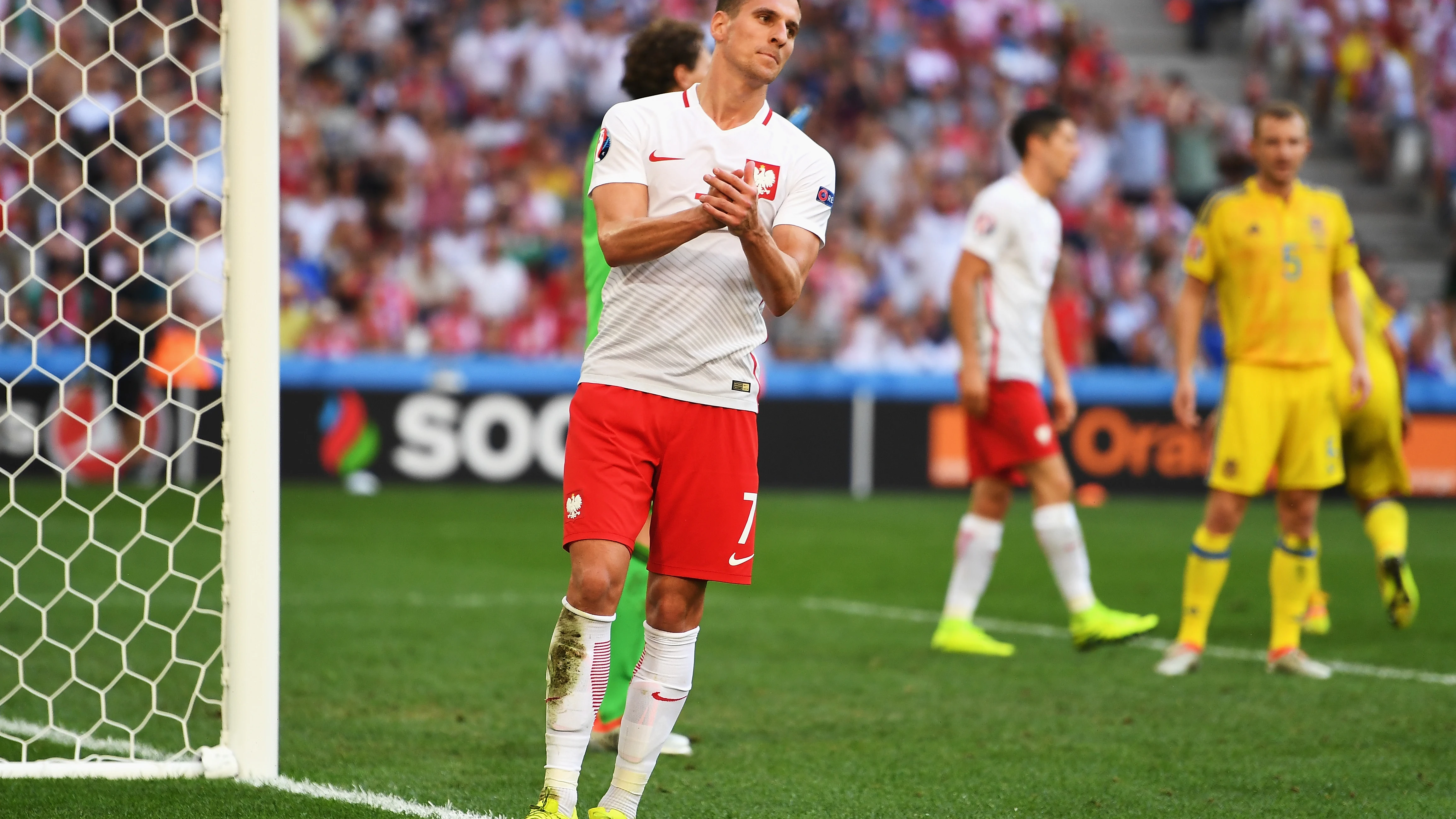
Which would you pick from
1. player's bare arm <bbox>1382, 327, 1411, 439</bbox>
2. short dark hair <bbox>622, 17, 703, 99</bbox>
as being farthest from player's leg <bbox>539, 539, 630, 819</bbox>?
player's bare arm <bbox>1382, 327, 1411, 439</bbox>

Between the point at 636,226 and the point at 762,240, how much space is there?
0.94 ft

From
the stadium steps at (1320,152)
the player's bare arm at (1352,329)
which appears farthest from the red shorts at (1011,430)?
the stadium steps at (1320,152)

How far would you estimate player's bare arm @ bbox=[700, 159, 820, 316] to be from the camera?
134 inches

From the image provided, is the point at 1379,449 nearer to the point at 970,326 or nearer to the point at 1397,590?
the point at 1397,590

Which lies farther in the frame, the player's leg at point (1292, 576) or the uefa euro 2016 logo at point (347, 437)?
the uefa euro 2016 logo at point (347, 437)

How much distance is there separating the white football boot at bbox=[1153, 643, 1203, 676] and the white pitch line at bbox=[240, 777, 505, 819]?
3401mm

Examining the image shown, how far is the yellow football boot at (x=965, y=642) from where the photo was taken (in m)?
7.08

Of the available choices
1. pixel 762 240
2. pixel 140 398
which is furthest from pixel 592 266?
pixel 140 398

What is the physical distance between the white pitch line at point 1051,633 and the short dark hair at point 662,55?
11.9ft

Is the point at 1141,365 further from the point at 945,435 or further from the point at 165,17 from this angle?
the point at 165,17

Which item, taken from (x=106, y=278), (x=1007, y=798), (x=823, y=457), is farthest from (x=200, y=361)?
(x=1007, y=798)

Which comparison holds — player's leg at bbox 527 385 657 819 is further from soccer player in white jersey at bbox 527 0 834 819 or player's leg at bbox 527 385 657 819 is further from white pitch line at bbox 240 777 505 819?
white pitch line at bbox 240 777 505 819

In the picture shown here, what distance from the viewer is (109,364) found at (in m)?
14.1

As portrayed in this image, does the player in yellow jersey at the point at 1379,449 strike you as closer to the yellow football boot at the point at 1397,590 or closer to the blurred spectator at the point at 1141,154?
the yellow football boot at the point at 1397,590
